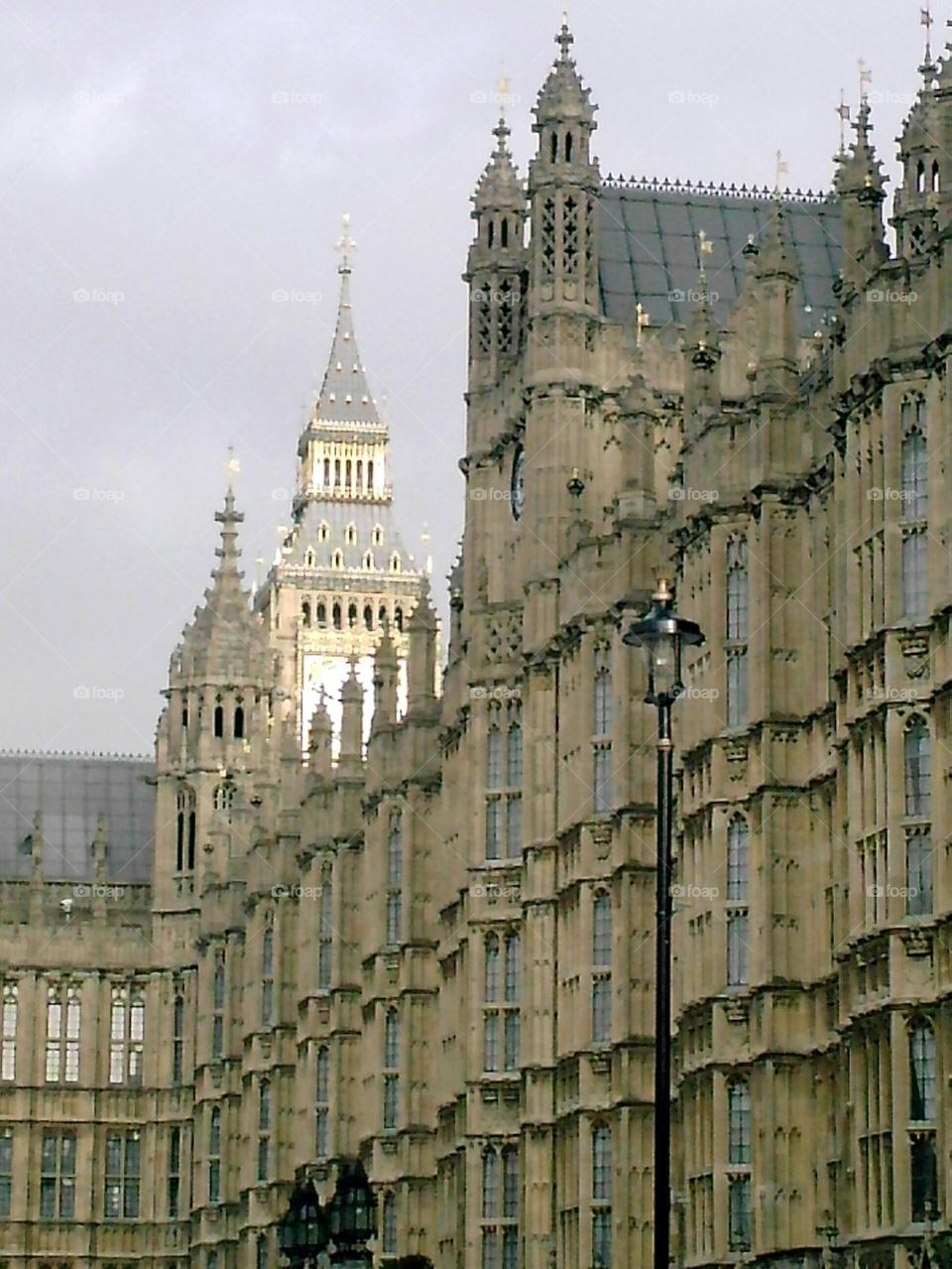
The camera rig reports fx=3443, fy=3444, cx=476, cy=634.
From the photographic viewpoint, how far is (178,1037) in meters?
118

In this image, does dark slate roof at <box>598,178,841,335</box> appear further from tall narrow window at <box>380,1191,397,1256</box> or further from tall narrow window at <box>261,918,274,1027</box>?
tall narrow window at <box>261,918,274,1027</box>

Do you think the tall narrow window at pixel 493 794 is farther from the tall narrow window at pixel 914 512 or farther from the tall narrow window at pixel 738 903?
the tall narrow window at pixel 914 512

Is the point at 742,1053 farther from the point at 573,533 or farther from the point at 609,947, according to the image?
the point at 573,533

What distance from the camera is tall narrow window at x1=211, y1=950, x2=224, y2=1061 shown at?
365 ft

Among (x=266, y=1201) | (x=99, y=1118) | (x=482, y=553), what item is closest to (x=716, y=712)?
(x=482, y=553)

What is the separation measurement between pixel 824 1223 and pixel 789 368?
15.8 meters

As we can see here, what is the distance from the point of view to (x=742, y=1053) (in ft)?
204

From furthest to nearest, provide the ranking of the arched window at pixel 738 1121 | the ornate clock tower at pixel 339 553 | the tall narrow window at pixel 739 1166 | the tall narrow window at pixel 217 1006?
the ornate clock tower at pixel 339 553
the tall narrow window at pixel 217 1006
the arched window at pixel 738 1121
the tall narrow window at pixel 739 1166

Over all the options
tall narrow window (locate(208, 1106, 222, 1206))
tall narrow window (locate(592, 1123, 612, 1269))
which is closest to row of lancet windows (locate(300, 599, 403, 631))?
tall narrow window (locate(208, 1106, 222, 1206))

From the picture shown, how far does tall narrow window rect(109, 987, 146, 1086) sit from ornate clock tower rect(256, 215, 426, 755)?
52780mm

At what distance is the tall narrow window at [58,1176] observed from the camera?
117125 mm

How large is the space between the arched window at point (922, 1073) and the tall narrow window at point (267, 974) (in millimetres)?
51729

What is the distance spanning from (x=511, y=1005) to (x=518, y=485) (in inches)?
491

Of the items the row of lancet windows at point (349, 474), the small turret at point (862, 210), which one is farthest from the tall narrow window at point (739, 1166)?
the row of lancet windows at point (349, 474)
